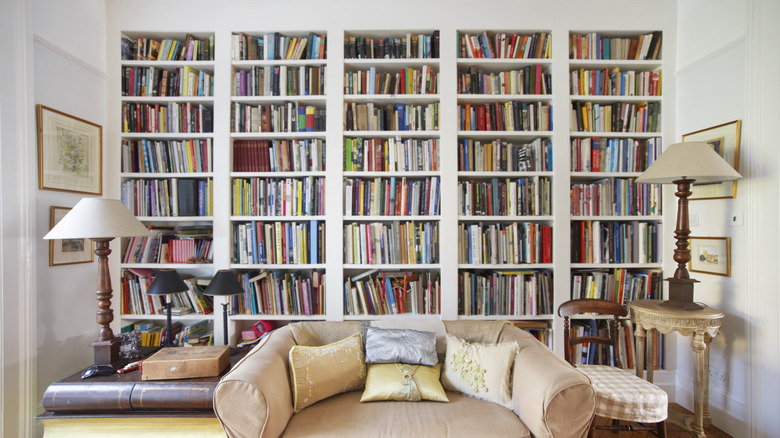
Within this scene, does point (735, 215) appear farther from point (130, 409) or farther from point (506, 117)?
point (130, 409)

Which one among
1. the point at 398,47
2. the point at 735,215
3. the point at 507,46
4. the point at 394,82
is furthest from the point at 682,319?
the point at 398,47

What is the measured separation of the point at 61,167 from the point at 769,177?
14.1 ft

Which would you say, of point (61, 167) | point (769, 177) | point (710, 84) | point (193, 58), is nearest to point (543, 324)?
point (769, 177)

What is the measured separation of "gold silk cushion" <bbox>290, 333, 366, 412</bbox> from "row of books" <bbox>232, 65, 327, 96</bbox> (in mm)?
1798

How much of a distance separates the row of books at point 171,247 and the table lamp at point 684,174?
302 centimetres

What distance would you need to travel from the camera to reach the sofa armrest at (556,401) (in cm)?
138

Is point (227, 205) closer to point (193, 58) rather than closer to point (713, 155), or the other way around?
point (193, 58)

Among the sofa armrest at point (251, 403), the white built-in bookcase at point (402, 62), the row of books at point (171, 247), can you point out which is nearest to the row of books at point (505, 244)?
the white built-in bookcase at point (402, 62)

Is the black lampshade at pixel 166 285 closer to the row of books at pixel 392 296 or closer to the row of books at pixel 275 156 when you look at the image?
the row of books at pixel 275 156

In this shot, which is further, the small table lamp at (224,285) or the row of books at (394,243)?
the row of books at (394,243)

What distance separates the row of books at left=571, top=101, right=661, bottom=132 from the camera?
2.46 metres

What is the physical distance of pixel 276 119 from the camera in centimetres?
247

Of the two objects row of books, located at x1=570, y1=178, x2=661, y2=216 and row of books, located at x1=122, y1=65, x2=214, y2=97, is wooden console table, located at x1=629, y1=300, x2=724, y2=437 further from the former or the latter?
row of books, located at x1=122, y1=65, x2=214, y2=97

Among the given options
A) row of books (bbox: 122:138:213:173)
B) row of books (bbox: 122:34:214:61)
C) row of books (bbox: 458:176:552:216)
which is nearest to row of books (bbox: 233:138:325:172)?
row of books (bbox: 122:138:213:173)
